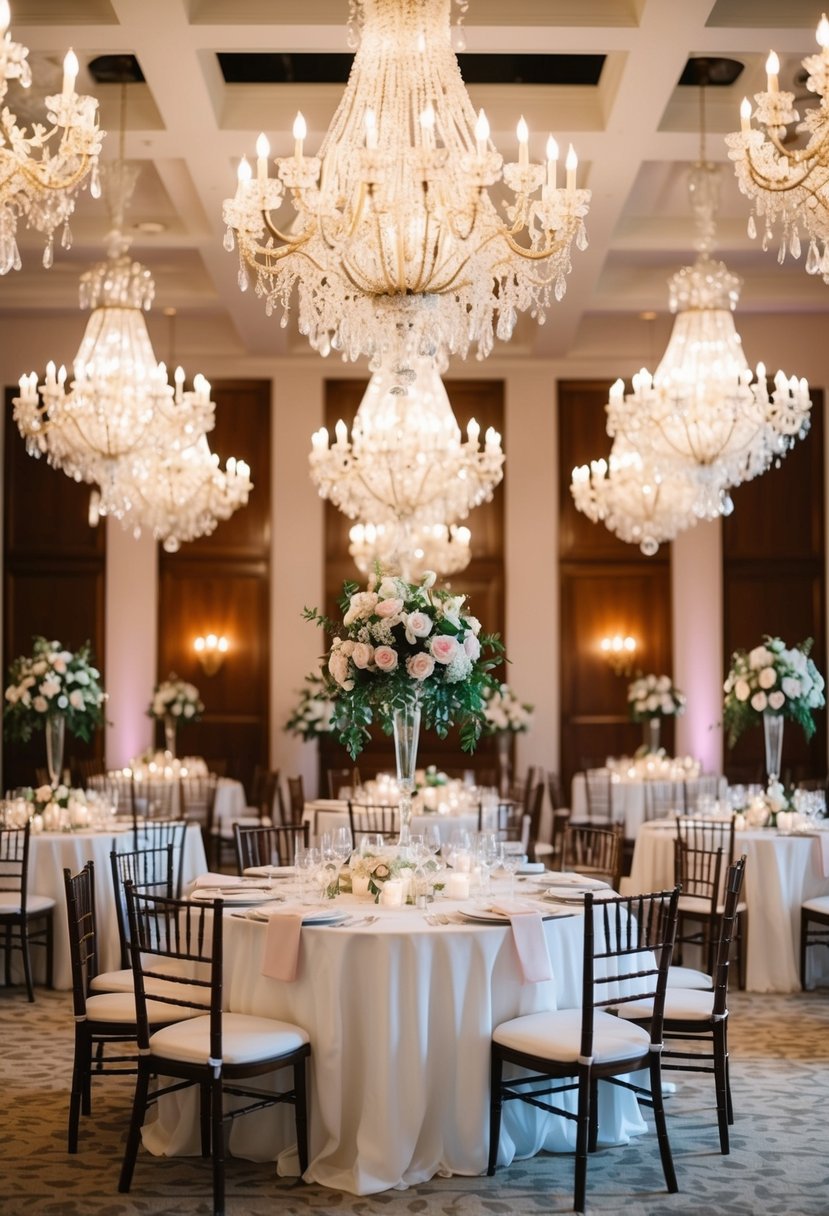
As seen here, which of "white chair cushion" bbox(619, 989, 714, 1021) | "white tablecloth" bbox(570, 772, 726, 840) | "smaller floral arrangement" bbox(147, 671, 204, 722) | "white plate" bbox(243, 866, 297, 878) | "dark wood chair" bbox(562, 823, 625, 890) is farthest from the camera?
"smaller floral arrangement" bbox(147, 671, 204, 722)

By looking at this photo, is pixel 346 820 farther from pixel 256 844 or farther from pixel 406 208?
pixel 406 208

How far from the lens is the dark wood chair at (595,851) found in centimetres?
671

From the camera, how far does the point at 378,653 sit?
5754 millimetres

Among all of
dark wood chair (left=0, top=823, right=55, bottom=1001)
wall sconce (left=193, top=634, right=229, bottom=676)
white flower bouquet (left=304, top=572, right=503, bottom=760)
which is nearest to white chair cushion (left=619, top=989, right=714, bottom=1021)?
white flower bouquet (left=304, top=572, right=503, bottom=760)

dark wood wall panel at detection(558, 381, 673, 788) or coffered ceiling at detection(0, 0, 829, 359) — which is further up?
coffered ceiling at detection(0, 0, 829, 359)

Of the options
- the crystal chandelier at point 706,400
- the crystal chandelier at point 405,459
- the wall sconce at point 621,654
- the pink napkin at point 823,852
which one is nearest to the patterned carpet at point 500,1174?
the pink napkin at point 823,852

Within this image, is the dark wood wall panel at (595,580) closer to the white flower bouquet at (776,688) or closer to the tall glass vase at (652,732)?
the tall glass vase at (652,732)

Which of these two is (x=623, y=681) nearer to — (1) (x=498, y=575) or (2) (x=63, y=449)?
(1) (x=498, y=575)

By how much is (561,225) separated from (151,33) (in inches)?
119

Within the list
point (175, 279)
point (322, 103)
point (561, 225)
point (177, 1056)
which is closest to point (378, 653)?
point (177, 1056)

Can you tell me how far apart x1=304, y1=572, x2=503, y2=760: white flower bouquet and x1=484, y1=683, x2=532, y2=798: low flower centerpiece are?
739cm

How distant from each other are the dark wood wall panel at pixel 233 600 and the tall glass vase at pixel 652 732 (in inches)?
152

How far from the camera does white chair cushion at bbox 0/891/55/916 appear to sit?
8.15 metres

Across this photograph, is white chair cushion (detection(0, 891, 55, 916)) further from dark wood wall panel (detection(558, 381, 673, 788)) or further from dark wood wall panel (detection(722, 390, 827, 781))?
dark wood wall panel (detection(722, 390, 827, 781))
